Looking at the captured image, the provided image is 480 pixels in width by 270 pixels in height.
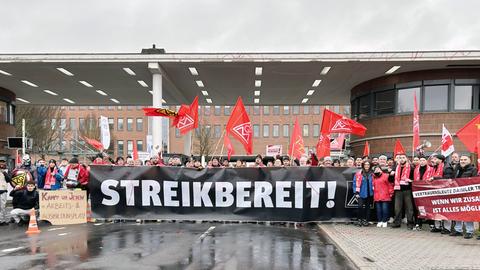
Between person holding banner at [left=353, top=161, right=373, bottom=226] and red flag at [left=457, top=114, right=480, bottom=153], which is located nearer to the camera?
red flag at [left=457, top=114, right=480, bottom=153]

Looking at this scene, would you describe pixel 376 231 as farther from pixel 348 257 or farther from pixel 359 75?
pixel 359 75

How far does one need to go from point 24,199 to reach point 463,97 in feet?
65.1

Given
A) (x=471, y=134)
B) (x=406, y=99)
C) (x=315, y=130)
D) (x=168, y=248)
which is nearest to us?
(x=168, y=248)

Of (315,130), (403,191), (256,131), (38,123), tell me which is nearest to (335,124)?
(403,191)

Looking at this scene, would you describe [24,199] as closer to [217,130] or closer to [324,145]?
[324,145]

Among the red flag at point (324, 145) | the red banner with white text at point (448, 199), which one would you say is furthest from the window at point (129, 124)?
the red banner with white text at point (448, 199)

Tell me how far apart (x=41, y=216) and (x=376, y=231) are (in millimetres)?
8822

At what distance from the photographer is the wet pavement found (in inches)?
284

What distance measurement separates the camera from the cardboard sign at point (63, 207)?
480 inches

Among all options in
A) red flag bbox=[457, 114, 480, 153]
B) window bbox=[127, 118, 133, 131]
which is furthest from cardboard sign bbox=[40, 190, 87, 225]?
window bbox=[127, 118, 133, 131]

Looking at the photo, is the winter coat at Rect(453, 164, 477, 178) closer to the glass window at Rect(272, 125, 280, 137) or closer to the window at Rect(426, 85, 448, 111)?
the window at Rect(426, 85, 448, 111)

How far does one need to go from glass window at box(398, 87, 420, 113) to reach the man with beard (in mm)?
12210

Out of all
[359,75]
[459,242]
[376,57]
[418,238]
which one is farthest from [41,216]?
[359,75]

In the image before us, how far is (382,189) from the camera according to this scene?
38.9 ft
